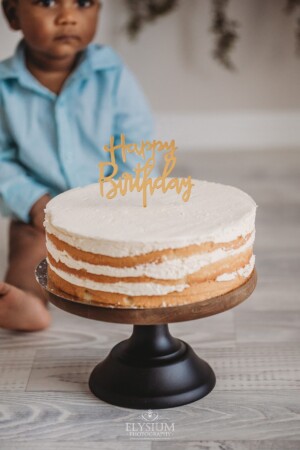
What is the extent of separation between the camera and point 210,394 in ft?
5.67

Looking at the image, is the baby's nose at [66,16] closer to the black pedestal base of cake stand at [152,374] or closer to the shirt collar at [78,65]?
the shirt collar at [78,65]

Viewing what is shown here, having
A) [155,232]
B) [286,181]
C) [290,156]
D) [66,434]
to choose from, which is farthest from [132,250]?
[290,156]

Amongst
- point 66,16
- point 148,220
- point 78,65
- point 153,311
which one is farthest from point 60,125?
point 153,311

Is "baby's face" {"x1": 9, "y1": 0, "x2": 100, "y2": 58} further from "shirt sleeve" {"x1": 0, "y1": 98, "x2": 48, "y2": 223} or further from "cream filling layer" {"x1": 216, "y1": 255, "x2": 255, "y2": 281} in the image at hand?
"cream filling layer" {"x1": 216, "y1": 255, "x2": 255, "y2": 281}

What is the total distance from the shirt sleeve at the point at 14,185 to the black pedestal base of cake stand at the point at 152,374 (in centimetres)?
65

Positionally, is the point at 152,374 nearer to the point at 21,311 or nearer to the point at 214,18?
the point at 21,311

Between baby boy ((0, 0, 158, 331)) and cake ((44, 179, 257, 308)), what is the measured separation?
62 centimetres

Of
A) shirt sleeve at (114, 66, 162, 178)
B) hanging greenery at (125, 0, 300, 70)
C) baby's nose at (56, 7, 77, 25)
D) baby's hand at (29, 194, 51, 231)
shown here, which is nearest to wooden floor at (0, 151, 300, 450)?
baby's hand at (29, 194, 51, 231)

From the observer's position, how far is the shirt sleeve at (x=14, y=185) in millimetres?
2275

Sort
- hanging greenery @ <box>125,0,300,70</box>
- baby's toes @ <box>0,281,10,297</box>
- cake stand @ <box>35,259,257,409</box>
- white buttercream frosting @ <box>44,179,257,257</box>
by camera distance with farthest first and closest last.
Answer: hanging greenery @ <box>125,0,300,70</box> → baby's toes @ <box>0,281,10,297</box> → cake stand @ <box>35,259,257,409</box> → white buttercream frosting @ <box>44,179,257,257</box>

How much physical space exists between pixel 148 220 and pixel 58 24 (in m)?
0.89

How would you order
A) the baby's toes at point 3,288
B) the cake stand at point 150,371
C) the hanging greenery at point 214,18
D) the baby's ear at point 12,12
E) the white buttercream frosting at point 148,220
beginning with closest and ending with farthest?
the white buttercream frosting at point 148,220 → the cake stand at point 150,371 → the baby's toes at point 3,288 → the baby's ear at point 12,12 → the hanging greenery at point 214,18

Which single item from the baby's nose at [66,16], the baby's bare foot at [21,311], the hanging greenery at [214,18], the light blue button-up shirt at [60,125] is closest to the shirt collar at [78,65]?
the light blue button-up shirt at [60,125]

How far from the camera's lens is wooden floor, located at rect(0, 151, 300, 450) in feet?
5.18
